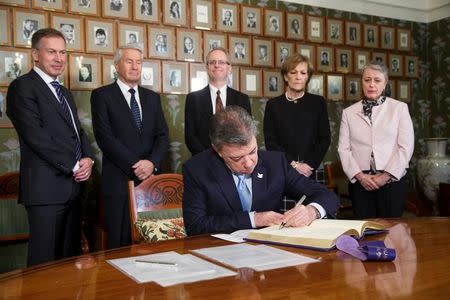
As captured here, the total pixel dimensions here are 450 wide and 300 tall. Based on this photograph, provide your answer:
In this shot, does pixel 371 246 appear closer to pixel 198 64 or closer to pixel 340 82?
pixel 198 64

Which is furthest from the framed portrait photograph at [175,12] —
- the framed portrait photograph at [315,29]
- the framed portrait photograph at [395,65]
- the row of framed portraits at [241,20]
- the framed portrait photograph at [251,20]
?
the framed portrait photograph at [395,65]

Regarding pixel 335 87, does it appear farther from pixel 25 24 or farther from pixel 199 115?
pixel 25 24

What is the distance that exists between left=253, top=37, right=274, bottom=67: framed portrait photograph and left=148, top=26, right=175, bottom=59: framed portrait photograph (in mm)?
893

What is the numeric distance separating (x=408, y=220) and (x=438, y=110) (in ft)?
13.8

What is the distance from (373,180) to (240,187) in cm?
140

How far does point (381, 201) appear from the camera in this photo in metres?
3.23

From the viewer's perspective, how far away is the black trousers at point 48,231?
2785 millimetres

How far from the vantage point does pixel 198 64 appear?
4586 mm

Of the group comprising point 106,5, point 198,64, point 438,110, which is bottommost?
point 438,110

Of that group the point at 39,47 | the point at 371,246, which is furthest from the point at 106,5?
the point at 371,246

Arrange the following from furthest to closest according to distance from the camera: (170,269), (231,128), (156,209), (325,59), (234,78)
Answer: (325,59) < (234,78) < (156,209) < (231,128) < (170,269)

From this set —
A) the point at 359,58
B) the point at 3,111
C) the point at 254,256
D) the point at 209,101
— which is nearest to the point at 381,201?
the point at 209,101

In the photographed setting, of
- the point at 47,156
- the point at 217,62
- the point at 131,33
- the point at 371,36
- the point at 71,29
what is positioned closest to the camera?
the point at 47,156

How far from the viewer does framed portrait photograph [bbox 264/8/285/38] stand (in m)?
4.94
